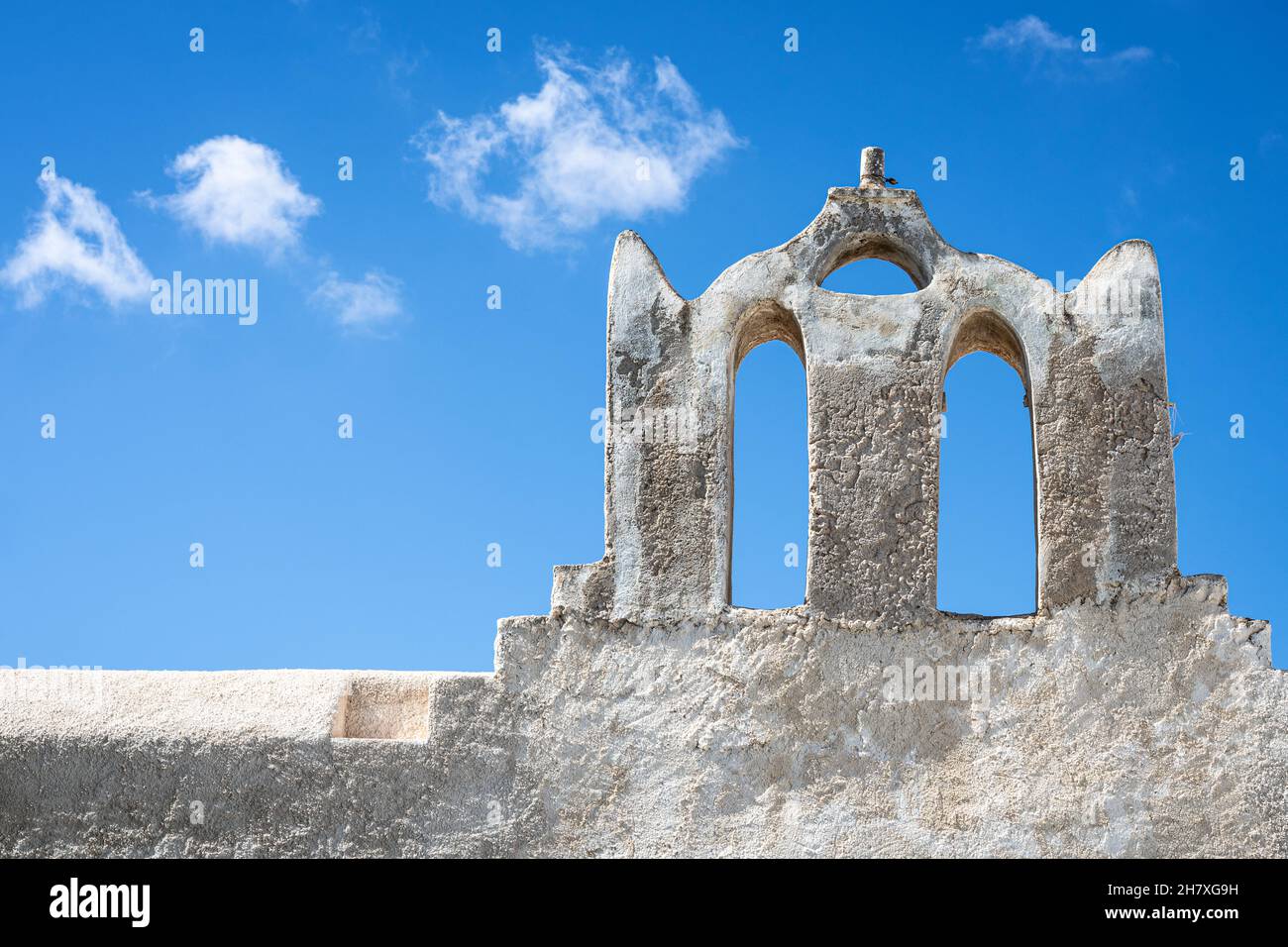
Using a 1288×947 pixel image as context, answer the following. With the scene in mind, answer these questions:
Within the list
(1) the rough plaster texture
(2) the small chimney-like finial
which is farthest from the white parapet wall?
(2) the small chimney-like finial

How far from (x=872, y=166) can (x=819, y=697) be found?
2.83m

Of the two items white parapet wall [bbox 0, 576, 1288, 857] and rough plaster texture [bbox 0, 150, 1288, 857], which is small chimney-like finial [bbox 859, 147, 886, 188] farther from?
white parapet wall [bbox 0, 576, 1288, 857]

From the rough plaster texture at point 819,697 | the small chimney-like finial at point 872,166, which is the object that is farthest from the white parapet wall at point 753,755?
the small chimney-like finial at point 872,166

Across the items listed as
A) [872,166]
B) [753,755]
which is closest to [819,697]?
[753,755]

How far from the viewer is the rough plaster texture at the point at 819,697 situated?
670 centimetres

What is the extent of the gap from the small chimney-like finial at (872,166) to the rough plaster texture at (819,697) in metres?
0.74

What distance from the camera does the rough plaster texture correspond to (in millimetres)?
6703

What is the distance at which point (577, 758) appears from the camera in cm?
685

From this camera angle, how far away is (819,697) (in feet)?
22.4

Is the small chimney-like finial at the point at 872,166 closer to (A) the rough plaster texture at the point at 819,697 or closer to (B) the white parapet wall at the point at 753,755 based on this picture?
(A) the rough plaster texture at the point at 819,697

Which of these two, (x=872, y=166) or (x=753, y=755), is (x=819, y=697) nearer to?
(x=753, y=755)

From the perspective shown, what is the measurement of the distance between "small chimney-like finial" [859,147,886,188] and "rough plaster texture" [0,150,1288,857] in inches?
29.2
